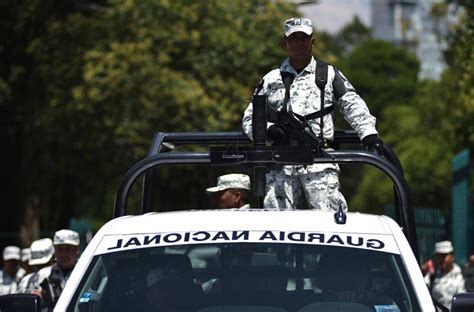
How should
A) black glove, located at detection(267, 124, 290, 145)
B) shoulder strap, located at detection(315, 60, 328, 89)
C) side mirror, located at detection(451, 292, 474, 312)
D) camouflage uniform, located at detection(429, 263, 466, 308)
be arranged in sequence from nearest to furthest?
side mirror, located at detection(451, 292, 474, 312)
black glove, located at detection(267, 124, 290, 145)
shoulder strap, located at detection(315, 60, 328, 89)
camouflage uniform, located at detection(429, 263, 466, 308)

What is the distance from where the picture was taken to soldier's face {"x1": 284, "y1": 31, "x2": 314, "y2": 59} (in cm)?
758

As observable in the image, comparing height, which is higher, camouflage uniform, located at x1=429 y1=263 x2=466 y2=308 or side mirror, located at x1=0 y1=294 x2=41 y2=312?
side mirror, located at x1=0 y1=294 x2=41 y2=312

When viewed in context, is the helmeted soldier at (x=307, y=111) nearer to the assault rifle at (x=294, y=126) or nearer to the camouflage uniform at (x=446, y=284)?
the assault rifle at (x=294, y=126)

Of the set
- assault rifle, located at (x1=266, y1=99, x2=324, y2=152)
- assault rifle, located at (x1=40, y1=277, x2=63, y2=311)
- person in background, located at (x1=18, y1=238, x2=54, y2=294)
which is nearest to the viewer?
assault rifle, located at (x1=266, y1=99, x2=324, y2=152)

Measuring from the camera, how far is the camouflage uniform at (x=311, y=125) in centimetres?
739

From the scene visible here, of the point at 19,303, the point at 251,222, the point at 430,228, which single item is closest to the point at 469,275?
the point at 430,228

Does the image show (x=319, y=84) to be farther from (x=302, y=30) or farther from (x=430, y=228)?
(x=430, y=228)

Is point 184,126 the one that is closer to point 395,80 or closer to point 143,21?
point 143,21

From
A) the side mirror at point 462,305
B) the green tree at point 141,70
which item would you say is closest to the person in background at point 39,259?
the side mirror at point 462,305

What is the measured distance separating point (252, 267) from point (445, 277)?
8.67 metres

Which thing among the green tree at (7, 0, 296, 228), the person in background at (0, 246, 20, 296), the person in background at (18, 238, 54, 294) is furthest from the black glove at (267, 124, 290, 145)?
the green tree at (7, 0, 296, 228)

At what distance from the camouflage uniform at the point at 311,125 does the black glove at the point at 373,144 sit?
0.11 ft

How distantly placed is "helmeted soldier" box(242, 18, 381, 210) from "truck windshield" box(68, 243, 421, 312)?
1.84 m

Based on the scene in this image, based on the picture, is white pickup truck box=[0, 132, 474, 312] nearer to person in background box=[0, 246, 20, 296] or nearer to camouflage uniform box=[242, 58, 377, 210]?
camouflage uniform box=[242, 58, 377, 210]
